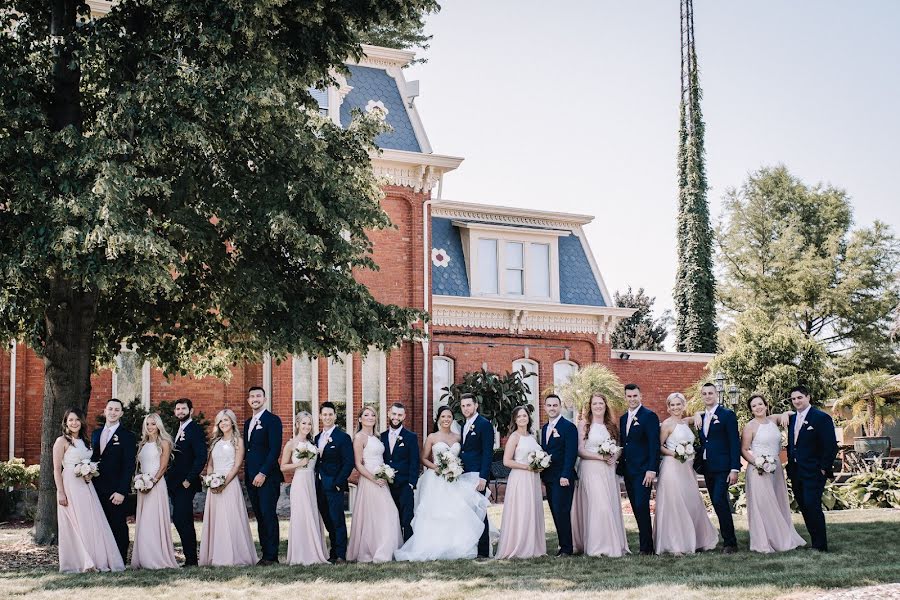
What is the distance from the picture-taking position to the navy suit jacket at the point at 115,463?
12.1 m

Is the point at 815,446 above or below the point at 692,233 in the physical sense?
below

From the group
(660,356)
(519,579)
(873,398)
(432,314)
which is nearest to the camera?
(519,579)

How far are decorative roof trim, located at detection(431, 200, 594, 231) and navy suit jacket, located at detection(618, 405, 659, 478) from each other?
618 inches

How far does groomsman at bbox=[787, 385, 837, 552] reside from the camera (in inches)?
487

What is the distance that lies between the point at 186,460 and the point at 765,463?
22.6ft

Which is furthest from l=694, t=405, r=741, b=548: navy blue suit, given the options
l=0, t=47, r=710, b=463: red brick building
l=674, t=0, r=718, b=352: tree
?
l=674, t=0, r=718, b=352: tree

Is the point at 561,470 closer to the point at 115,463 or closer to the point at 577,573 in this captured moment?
the point at 577,573

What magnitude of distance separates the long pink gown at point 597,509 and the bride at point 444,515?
1.20m

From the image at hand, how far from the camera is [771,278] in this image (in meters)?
Result: 43.2

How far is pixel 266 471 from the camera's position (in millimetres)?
12203

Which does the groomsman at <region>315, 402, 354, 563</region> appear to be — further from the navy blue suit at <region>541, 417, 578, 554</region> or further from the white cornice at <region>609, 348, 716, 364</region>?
the white cornice at <region>609, 348, 716, 364</region>

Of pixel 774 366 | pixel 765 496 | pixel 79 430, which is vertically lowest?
pixel 765 496

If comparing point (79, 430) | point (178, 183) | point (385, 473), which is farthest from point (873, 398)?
point (79, 430)

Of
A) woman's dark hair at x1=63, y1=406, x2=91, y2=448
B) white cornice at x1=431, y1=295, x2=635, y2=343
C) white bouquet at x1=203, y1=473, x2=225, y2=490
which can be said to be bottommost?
white bouquet at x1=203, y1=473, x2=225, y2=490
